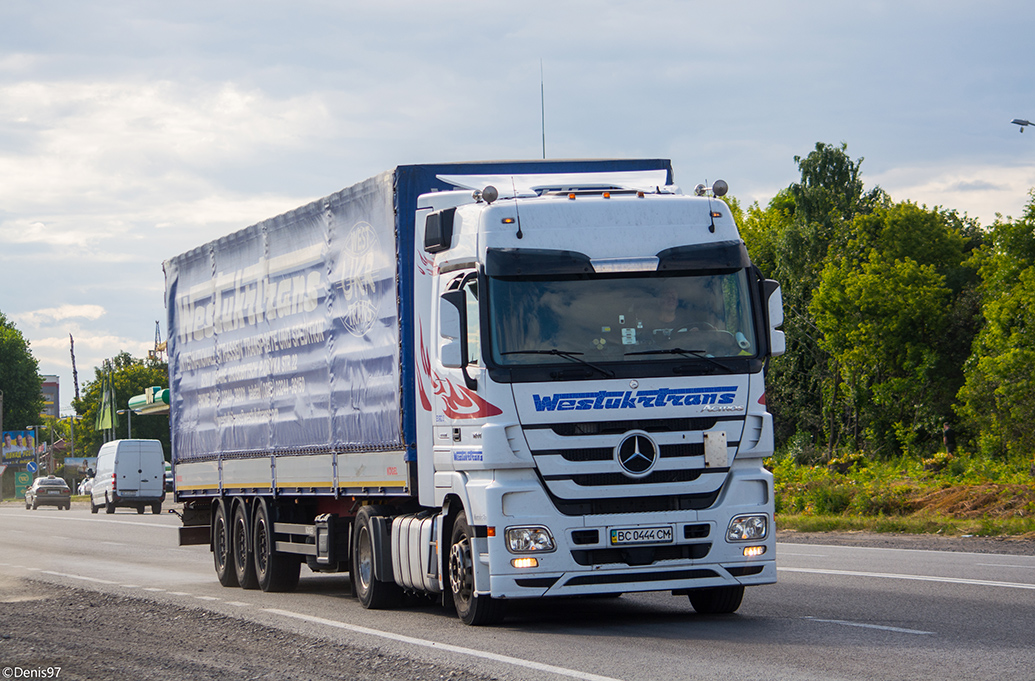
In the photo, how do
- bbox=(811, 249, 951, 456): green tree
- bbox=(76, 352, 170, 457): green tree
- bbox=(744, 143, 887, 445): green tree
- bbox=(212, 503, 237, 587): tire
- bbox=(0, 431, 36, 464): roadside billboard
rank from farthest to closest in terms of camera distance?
bbox=(76, 352, 170, 457): green tree < bbox=(0, 431, 36, 464): roadside billboard < bbox=(744, 143, 887, 445): green tree < bbox=(811, 249, 951, 456): green tree < bbox=(212, 503, 237, 587): tire

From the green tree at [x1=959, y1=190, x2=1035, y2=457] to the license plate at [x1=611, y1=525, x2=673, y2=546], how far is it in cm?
3954

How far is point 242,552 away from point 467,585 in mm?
6310

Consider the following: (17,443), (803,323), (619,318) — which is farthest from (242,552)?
(17,443)

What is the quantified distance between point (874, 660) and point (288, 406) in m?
7.63

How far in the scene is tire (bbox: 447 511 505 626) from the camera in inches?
422

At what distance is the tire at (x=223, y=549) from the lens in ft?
55.0

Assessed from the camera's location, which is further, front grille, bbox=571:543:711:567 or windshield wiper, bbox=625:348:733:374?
windshield wiper, bbox=625:348:733:374

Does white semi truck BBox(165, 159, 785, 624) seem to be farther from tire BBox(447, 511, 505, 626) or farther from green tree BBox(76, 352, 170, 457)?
green tree BBox(76, 352, 170, 457)

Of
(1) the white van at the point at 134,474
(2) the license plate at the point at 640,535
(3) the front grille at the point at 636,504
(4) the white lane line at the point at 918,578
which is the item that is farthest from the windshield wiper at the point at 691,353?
(1) the white van at the point at 134,474

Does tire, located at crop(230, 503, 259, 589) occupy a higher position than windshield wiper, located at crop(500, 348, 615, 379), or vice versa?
windshield wiper, located at crop(500, 348, 615, 379)

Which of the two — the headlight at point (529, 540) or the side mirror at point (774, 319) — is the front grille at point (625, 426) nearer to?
the headlight at point (529, 540)

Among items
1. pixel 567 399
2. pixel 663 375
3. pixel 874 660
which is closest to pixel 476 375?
pixel 567 399

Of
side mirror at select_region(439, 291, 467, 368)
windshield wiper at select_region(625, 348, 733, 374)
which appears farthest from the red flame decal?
windshield wiper at select_region(625, 348, 733, 374)

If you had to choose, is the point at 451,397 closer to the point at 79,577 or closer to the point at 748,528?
the point at 748,528
